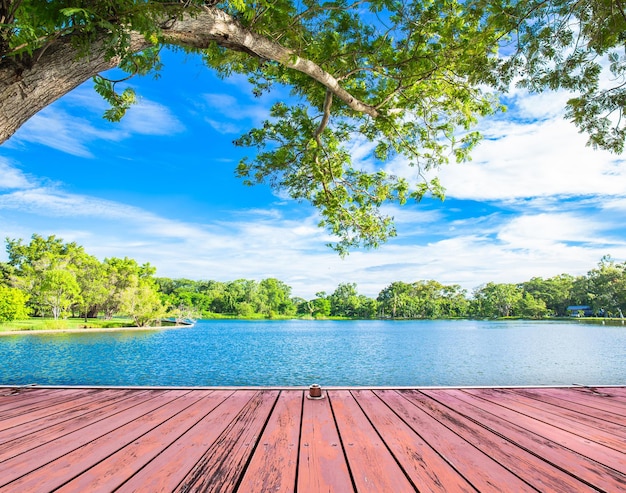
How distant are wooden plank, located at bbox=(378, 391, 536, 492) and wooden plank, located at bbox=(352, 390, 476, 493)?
1.4 inches

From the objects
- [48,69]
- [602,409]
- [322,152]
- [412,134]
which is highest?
[412,134]

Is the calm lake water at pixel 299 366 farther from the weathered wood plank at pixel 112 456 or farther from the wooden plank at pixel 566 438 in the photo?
the weathered wood plank at pixel 112 456

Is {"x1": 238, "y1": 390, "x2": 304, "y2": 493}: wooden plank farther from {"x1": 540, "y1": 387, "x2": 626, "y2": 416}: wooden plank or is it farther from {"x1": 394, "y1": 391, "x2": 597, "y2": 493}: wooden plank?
{"x1": 540, "y1": 387, "x2": 626, "y2": 416}: wooden plank

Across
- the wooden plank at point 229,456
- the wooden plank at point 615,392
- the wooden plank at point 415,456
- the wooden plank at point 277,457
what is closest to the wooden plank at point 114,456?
the wooden plank at point 229,456

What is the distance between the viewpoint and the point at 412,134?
525 cm

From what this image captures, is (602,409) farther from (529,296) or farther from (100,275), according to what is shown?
(529,296)

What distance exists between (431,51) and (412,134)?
1613 mm

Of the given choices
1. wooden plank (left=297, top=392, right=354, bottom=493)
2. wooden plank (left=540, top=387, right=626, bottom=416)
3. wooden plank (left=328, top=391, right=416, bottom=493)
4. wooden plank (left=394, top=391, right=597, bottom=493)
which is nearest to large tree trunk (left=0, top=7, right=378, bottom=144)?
wooden plank (left=297, top=392, right=354, bottom=493)

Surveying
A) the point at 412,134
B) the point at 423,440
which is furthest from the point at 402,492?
the point at 412,134

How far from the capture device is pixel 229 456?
1447 mm

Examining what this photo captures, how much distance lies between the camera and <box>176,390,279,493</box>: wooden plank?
1.20 m

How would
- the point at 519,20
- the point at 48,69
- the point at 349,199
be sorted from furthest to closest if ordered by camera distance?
the point at 349,199 → the point at 519,20 → the point at 48,69

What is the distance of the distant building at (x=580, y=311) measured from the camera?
184 ft

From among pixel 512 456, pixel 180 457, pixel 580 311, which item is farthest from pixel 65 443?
pixel 580 311
